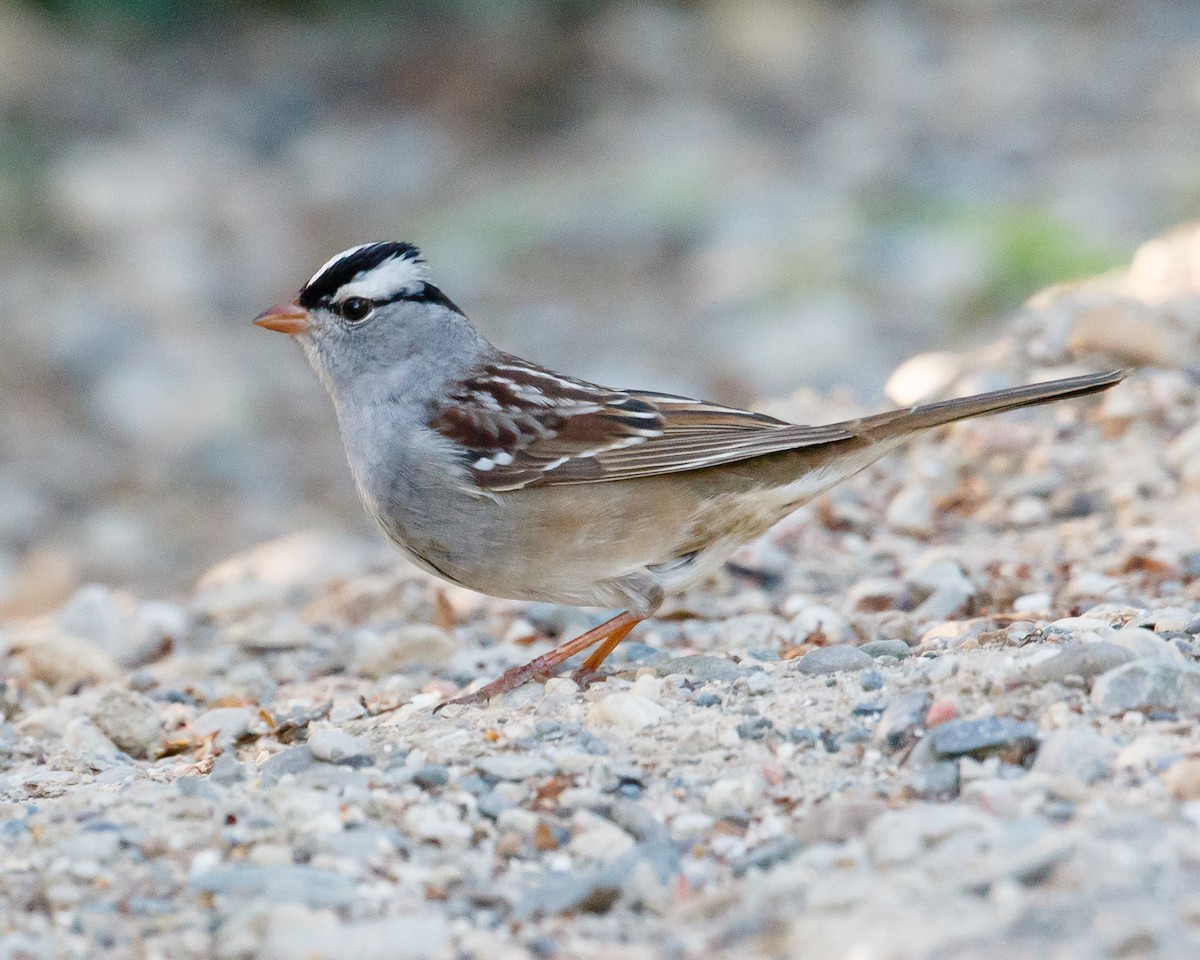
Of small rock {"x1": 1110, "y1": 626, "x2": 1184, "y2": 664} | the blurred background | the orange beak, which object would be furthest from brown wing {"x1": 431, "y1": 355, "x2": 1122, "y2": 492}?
the blurred background

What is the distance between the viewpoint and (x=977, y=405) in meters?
4.42

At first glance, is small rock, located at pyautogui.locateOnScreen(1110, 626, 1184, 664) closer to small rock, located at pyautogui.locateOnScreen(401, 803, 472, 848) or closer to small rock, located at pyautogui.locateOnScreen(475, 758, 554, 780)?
small rock, located at pyautogui.locateOnScreen(475, 758, 554, 780)

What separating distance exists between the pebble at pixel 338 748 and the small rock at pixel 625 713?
51 centimetres

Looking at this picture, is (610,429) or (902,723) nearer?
(902,723)

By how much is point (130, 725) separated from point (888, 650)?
6.51ft

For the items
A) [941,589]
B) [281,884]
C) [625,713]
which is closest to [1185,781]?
[625,713]

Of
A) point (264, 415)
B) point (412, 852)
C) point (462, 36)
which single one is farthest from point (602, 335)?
point (412, 852)

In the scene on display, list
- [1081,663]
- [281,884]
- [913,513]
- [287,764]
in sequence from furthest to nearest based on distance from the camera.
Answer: [913,513] → [287,764] → [1081,663] → [281,884]

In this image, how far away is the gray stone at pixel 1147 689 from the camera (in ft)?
11.3

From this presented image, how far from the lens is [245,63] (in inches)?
566

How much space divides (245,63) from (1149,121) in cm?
737

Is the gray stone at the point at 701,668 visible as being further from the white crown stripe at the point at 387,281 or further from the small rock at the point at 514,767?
the white crown stripe at the point at 387,281

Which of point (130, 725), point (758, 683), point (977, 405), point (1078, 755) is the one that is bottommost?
point (1078, 755)

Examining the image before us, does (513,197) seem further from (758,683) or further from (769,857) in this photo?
(769,857)
